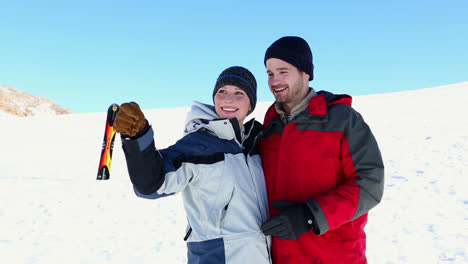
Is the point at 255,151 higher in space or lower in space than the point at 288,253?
higher

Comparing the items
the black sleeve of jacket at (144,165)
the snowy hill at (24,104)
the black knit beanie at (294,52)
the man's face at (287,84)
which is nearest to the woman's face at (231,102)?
the man's face at (287,84)

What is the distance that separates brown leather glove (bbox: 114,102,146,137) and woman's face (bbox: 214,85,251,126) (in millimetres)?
743

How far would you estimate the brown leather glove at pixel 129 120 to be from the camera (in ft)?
5.43

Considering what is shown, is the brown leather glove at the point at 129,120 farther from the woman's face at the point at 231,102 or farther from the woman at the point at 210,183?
the woman's face at the point at 231,102

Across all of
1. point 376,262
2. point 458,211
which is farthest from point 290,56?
point 458,211

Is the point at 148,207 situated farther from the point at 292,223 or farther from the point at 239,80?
the point at 292,223

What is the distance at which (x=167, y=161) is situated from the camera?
74.0 inches

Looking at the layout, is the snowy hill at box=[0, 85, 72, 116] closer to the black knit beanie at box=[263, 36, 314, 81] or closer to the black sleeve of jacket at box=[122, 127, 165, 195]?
the black knit beanie at box=[263, 36, 314, 81]

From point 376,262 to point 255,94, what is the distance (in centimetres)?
303

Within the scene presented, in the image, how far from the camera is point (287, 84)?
2525mm

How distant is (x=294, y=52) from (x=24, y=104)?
60.7 meters

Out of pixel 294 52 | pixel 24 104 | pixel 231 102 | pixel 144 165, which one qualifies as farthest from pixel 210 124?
pixel 24 104

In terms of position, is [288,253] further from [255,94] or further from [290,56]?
[290,56]

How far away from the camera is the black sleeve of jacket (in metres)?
1.69
